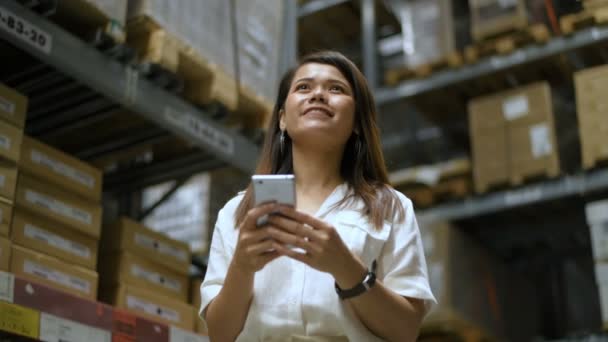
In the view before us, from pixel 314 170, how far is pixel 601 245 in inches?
178

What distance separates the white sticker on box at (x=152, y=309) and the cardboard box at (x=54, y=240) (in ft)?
0.86

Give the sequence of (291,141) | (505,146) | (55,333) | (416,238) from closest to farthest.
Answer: (416,238) < (291,141) < (55,333) < (505,146)

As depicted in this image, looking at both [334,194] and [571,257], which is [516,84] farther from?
[334,194]

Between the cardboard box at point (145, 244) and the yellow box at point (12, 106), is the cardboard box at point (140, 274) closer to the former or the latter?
the cardboard box at point (145, 244)

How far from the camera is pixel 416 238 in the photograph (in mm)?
2193

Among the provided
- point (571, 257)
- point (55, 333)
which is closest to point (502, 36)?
point (571, 257)

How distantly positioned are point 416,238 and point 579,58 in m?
5.97

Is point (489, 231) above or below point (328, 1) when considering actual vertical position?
below

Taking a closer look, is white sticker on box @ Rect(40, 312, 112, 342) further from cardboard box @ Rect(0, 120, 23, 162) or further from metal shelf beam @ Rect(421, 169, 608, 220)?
metal shelf beam @ Rect(421, 169, 608, 220)

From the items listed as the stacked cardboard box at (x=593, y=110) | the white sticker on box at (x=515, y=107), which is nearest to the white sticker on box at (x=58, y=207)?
the stacked cardboard box at (x=593, y=110)

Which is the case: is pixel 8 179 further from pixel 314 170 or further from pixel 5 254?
pixel 314 170

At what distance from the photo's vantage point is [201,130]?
4.33m

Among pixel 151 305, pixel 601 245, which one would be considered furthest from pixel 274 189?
pixel 601 245

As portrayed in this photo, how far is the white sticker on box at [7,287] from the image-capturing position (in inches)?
122
